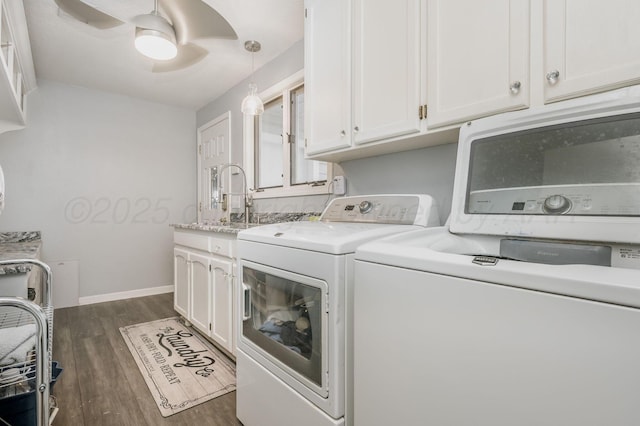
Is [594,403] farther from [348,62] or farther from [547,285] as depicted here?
[348,62]

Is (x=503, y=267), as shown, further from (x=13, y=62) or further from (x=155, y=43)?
(x=13, y=62)

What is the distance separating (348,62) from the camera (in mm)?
1584

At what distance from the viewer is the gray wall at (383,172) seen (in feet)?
5.14

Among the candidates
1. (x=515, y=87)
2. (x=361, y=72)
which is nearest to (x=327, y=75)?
(x=361, y=72)

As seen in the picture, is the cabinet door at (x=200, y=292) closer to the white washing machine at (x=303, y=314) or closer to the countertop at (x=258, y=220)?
the countertop at (x=258, y=220)

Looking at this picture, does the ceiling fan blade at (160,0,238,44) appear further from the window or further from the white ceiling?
the window

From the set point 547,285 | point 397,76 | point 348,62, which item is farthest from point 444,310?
point 348,62

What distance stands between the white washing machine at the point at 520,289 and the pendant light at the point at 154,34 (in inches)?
75.2

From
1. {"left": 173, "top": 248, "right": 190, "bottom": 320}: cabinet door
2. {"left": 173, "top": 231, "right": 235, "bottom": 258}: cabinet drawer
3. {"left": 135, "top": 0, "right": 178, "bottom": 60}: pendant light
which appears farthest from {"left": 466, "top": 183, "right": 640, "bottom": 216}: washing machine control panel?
{"left": 173, "top": 248, "right": 190, "bottom": 320}: cabinet door

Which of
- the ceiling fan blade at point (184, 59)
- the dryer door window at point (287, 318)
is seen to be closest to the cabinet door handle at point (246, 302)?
the dryer door window at point (287, 318)

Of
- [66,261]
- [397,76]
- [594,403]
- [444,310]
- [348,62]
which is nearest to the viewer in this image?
[594,403]

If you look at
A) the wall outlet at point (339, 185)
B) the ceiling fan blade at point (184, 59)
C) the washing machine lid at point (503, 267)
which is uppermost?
the ceiling fan blade at point (184, 59)

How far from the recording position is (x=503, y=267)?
0.67m

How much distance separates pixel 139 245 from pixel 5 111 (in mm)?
1798
